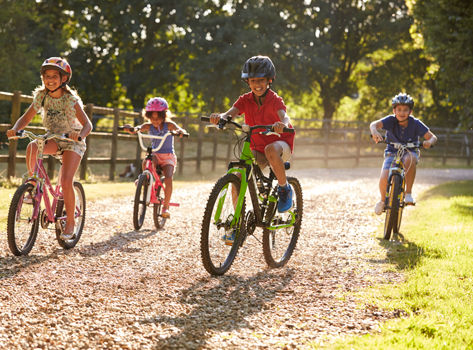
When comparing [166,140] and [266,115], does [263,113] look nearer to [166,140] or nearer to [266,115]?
[266,115]

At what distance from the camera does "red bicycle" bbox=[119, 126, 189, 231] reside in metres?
7.48

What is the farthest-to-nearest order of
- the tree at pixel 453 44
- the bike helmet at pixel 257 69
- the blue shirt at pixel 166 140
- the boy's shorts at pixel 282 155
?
the tree at pixel 453 44 → the blue shirt at pixel 166 140 → the boy's shorts at pixel 282 155 → the bike helmet at pixel 257 69

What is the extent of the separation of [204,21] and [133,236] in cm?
2352

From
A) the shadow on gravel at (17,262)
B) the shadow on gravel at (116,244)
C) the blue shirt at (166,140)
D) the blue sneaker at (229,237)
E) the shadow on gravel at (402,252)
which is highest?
the blue shirt at (166,140)

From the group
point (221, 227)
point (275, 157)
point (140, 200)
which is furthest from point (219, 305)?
point (140, 200)

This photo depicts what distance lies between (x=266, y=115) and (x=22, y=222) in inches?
93.3

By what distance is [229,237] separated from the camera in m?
5.20

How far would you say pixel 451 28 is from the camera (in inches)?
553

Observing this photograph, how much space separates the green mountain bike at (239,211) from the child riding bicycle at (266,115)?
121 mm

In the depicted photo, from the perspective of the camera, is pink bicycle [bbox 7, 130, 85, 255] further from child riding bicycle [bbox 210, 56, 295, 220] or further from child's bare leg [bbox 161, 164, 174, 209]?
child's bare leg [bbox 161, 164, 174, 209]

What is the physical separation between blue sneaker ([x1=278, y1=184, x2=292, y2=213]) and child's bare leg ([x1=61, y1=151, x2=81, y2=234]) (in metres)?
1.92

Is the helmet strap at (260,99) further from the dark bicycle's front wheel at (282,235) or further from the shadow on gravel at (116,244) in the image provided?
the shadow on gravel at (116,244)

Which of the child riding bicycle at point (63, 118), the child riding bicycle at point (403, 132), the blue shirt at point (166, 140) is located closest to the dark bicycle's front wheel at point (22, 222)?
the child riding bicycle at point (63, 118)

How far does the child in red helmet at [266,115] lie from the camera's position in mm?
5344
